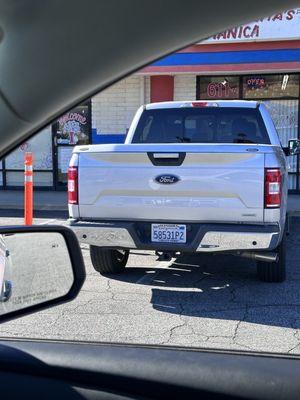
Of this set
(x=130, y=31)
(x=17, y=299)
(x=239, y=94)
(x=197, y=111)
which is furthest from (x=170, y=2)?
(x=239, y=94)

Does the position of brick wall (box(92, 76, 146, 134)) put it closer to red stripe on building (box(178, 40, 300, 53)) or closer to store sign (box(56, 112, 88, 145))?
store sign (box(56, 112, 88, 145))

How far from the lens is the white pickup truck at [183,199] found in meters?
5.72

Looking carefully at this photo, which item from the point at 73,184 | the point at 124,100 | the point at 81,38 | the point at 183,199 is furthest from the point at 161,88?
the point at 81,38

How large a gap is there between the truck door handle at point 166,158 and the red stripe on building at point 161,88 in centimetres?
908

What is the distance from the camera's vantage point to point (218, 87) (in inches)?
580

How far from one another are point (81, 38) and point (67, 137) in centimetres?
1461

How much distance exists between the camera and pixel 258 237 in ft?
18.6

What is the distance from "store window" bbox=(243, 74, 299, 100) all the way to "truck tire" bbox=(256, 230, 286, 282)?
8665 mm

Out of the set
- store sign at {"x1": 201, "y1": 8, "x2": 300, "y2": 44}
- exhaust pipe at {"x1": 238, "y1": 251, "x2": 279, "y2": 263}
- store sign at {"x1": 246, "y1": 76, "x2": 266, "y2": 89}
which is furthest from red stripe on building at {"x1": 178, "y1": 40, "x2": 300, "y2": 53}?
exhaust pipe at {"x1": 238, "y1": 251, "x2": 279, "y2": 263}

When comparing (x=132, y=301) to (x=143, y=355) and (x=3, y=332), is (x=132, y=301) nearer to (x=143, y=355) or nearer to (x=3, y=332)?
(x=3, y=332)

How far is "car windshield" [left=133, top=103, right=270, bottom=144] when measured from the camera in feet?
24.0

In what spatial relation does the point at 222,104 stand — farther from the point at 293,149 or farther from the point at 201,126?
the point at 293,149

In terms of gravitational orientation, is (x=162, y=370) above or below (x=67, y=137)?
below

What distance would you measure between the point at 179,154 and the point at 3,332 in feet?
8.04
